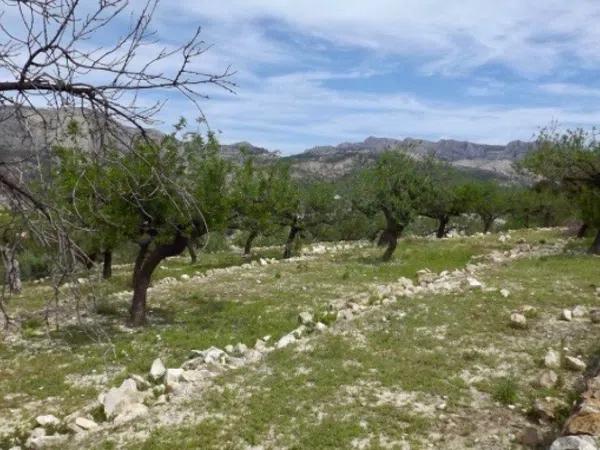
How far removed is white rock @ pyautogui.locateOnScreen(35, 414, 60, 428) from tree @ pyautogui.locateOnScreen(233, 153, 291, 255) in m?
10.8

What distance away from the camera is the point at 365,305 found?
61.6ft

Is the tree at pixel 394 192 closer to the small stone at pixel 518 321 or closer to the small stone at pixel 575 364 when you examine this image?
the small stone at pixel 518 321

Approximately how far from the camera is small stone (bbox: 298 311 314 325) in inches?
690

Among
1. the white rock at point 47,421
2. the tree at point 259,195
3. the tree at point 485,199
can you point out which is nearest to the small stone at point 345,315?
the tree at point 259,195

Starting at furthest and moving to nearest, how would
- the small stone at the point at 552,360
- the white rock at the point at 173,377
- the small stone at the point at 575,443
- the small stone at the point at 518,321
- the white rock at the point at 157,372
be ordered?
the small stone at the point at 518,321 < the white rock at the point at 157,372 < the small stone at the point at 552,360 < the white rock at the point at 173,377 < the small stone at the point at 575,443

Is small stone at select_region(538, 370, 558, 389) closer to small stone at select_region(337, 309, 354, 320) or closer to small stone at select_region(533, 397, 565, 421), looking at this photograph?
small stone at select_region(533, 397, 565, 421)

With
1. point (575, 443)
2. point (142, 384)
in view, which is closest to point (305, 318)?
point (142, 384)

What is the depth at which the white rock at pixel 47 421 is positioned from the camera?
36.7ft

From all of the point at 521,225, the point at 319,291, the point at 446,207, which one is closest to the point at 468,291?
the point at 319,291

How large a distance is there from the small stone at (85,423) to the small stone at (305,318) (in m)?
7.74

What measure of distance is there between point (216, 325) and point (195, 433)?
932cm

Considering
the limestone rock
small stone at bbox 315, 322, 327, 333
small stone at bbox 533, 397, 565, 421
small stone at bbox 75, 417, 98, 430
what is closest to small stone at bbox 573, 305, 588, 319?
small stone at bbox 533, 397, 565, 421

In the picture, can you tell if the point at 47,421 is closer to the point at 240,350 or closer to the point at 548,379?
the point at 240,350

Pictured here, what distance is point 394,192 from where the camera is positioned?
109 ft
